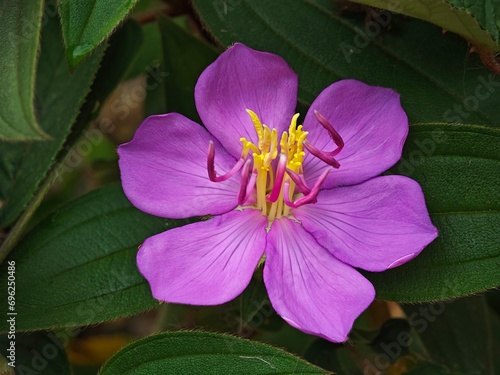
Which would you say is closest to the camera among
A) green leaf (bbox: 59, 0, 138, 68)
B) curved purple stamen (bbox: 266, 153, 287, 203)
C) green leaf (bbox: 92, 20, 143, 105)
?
green leaf (bbox: 59, 0, 138, 68)

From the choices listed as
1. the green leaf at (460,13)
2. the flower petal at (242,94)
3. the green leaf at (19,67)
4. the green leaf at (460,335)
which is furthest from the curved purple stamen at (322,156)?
the green leaf at (460,335)

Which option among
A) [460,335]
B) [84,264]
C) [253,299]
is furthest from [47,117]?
[460,335]

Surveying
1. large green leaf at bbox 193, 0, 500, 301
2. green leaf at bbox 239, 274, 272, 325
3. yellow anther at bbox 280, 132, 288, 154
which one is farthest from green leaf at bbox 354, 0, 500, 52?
green leaf at bbox 239, 274, 272, 325

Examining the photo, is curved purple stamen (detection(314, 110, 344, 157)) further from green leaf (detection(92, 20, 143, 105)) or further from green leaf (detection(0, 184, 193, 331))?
green leaf (detection(92, 20, 143, 105))

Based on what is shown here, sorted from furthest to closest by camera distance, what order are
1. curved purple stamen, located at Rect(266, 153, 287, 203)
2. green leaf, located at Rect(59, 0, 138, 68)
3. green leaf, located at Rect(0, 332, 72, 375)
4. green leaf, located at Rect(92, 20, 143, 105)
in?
green leaf, located at Rect(92, 20, 143, 105), green leaf, located at Rect(0, 332, 72, 375), curved purple stamen, located at Rect(266, 153, 287, 203), green leaf, located at Rect(59, 0, 138, 68)

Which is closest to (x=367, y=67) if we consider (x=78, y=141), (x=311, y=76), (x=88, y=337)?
(x=311, y=76)
